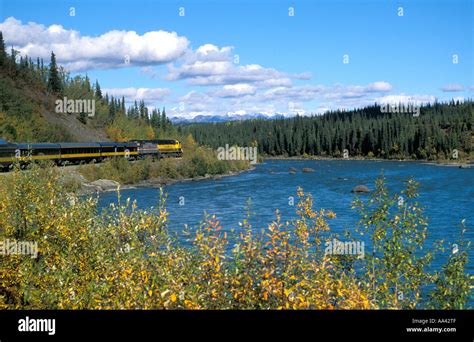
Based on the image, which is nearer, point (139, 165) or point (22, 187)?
point (22, 187)

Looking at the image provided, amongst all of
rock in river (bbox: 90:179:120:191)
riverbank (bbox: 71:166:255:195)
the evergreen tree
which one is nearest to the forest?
the evergreen tree

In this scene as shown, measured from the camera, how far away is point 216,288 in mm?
8398

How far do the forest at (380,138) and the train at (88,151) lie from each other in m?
68.9

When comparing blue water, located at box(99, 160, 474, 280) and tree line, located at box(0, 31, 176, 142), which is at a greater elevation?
tree line, located at box(0, 31, 176, 142)

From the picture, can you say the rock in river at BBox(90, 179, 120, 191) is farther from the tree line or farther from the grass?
the grass

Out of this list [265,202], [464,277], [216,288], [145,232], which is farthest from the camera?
[265,202]

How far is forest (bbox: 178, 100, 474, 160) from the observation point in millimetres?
139500

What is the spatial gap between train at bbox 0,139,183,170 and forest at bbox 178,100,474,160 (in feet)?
226

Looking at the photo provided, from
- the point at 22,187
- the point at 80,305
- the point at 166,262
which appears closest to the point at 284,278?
the point at 166,262

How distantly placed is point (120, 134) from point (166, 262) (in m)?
120

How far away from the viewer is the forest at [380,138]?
140 m

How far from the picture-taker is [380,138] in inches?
6191

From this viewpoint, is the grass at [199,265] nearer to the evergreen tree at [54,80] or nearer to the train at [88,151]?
the train at [88,151]
